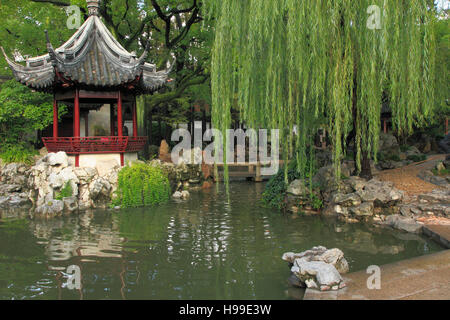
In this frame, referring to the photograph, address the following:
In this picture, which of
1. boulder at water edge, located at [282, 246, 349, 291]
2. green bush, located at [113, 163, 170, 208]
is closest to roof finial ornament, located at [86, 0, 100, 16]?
green bush, located at [113, 163, 170, 208]

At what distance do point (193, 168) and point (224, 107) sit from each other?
8.59 m

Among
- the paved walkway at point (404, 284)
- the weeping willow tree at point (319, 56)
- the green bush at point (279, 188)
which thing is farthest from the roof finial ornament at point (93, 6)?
the paved walkway at point (404, 284)

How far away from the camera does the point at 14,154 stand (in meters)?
12.8

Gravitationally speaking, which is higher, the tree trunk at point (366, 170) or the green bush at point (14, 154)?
the green bush at point (14, 154)

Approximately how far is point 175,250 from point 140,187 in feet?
15.7

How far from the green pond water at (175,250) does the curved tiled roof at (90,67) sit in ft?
12.6

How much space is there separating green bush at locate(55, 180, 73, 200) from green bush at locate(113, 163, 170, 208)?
1.19 m

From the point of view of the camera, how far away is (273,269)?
5.23 metres

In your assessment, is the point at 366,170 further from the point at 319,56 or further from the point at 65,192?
the point at 65,192

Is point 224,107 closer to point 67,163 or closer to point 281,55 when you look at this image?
point 281,55

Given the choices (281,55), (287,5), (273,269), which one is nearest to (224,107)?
(281,55)

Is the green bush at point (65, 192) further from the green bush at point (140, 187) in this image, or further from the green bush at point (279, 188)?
the green bush at point (279, 188)

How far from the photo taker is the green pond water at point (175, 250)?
4.62 metres

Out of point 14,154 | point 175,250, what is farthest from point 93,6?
point 175,250
